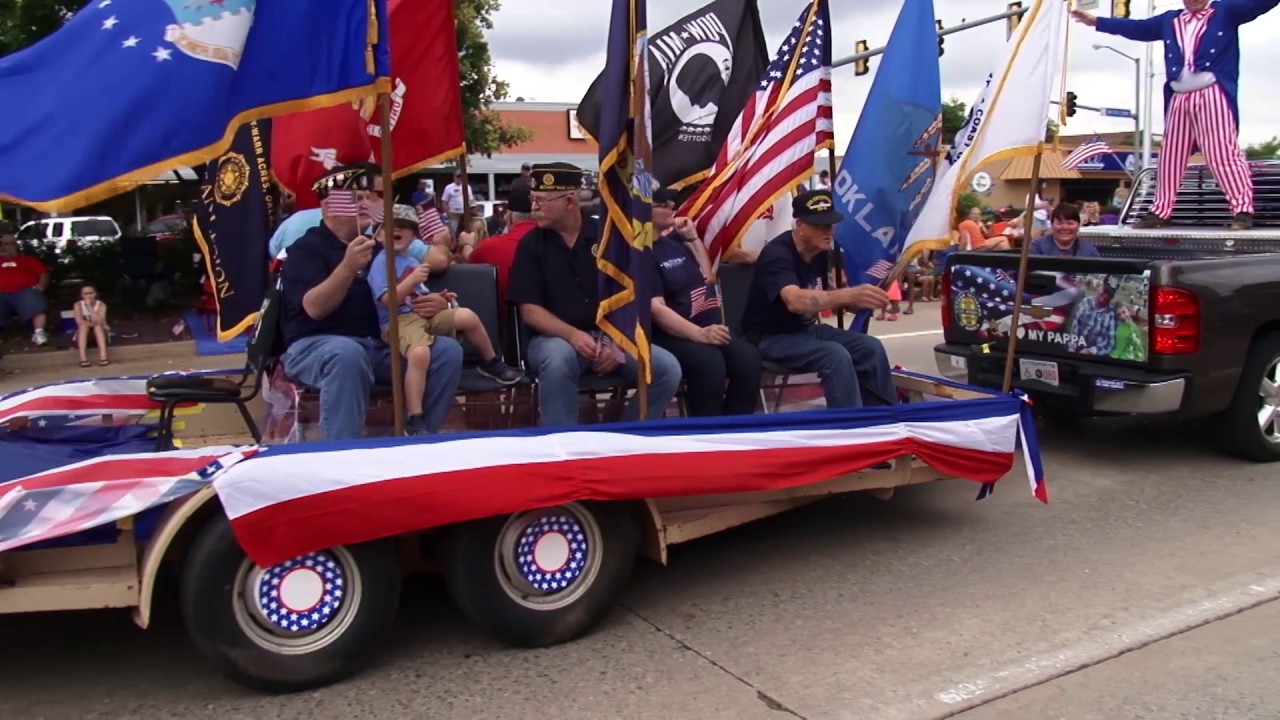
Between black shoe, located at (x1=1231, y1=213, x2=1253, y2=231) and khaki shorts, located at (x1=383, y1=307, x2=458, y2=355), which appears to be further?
black shoe, located at (x1=1231, y1=213, x2=1253, y2=231)

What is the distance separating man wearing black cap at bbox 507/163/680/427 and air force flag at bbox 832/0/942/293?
1.63 m

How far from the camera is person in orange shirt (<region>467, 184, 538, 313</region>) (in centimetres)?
623

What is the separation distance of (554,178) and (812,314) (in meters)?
1.65

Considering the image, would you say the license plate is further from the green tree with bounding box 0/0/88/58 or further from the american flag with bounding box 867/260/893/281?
the green tree with bounding box 0/0/88/58

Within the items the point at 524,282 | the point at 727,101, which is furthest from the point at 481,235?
the point at 524,282

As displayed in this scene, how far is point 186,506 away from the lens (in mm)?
3637

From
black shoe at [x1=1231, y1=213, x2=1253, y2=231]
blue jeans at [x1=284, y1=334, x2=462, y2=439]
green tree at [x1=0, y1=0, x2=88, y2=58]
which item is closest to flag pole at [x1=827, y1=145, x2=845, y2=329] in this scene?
blue jeans at [x1=284, y1=334, x2=462, y2=439]

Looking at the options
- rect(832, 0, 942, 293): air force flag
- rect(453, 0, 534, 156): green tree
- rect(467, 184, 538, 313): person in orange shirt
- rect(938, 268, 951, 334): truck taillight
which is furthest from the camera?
rect(453, 0, 534, 156): green tree

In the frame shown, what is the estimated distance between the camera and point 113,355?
12.5 meters

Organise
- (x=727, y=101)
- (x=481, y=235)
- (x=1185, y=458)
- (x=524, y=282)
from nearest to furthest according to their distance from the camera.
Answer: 1. (x=524, y=282)
2. (x=727, y=101)
3. (x=1185, y=458)
4. (x=481, y=235)

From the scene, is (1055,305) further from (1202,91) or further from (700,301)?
(1202,91)

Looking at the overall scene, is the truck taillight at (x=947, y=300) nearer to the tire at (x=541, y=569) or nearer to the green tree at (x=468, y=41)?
the tire at (x=541, y=569)

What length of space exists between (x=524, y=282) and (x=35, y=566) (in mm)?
2533

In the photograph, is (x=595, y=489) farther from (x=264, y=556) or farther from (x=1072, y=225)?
(x=1072, y=225)
